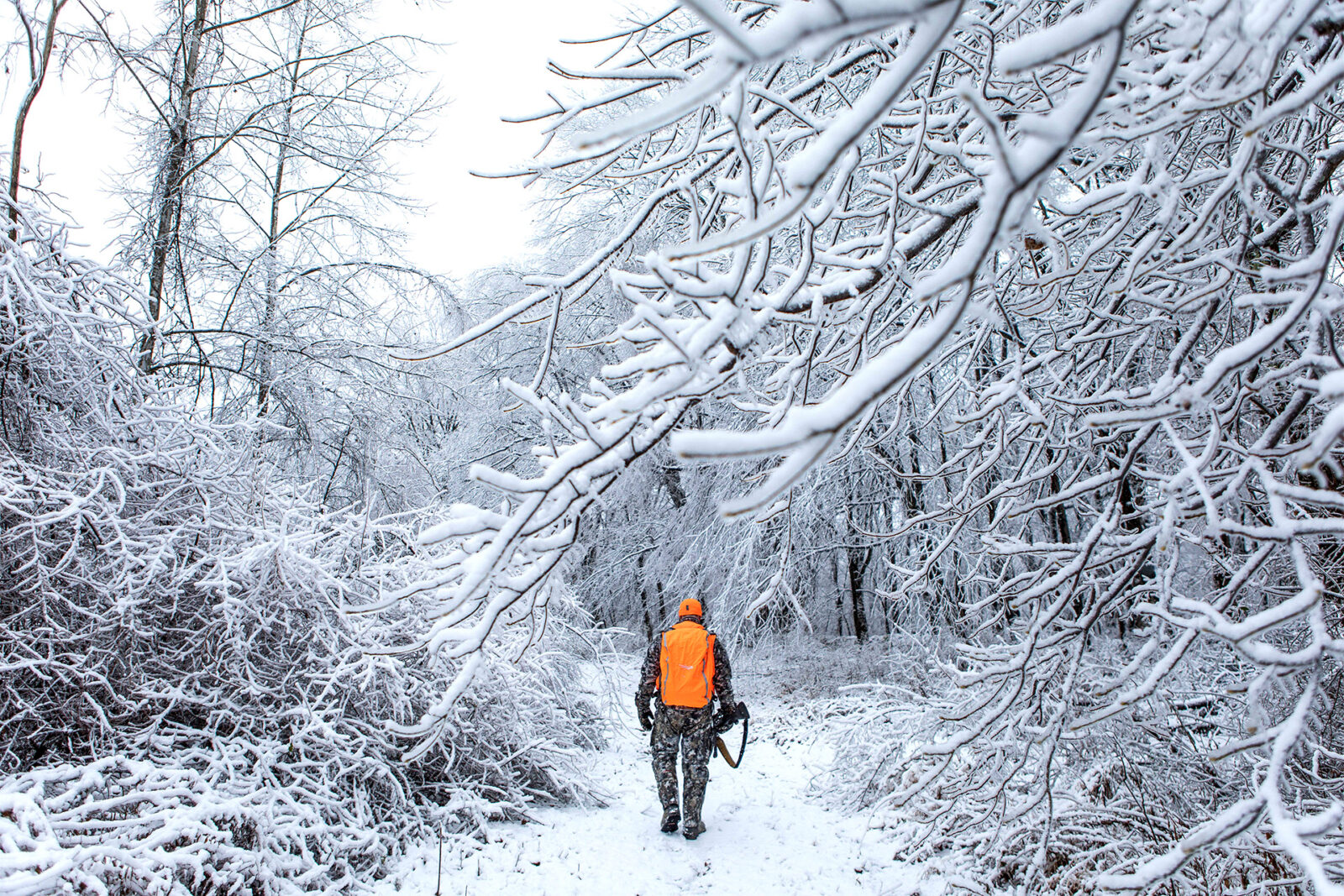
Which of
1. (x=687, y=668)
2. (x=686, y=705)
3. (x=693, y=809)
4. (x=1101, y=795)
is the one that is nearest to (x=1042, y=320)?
(x=1101, y=795)

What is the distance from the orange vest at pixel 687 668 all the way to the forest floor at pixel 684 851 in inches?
35.9

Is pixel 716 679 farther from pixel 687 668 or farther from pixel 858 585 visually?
pixel 858 585

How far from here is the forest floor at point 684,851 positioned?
12.8 ft

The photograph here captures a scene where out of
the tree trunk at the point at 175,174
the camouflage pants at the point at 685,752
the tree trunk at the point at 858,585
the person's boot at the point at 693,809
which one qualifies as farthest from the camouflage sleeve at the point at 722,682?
the tree trunk at the point at 858,585

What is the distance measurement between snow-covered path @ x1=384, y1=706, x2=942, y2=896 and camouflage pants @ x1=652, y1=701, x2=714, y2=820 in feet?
0.85

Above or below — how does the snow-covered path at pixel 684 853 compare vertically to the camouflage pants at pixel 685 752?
below

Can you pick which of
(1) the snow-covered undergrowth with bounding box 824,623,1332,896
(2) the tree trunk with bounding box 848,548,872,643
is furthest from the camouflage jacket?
(2) the tree trunk with bounding box 848,548,872,643

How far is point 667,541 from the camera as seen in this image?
42.2 feet

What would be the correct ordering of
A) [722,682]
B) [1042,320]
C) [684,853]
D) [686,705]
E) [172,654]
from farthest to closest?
[722,682]
[686,705]
[684,853]
[172,654]
[1042,320]

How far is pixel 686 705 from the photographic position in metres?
4.87

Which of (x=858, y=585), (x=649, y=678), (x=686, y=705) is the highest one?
(x=649, y=678)

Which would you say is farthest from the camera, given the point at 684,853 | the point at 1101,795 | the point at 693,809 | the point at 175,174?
the point at 175,174

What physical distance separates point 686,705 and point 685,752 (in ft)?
1.01

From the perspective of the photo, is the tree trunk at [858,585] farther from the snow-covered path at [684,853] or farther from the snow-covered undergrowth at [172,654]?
the snow-covered undergrowth at [172,654]
